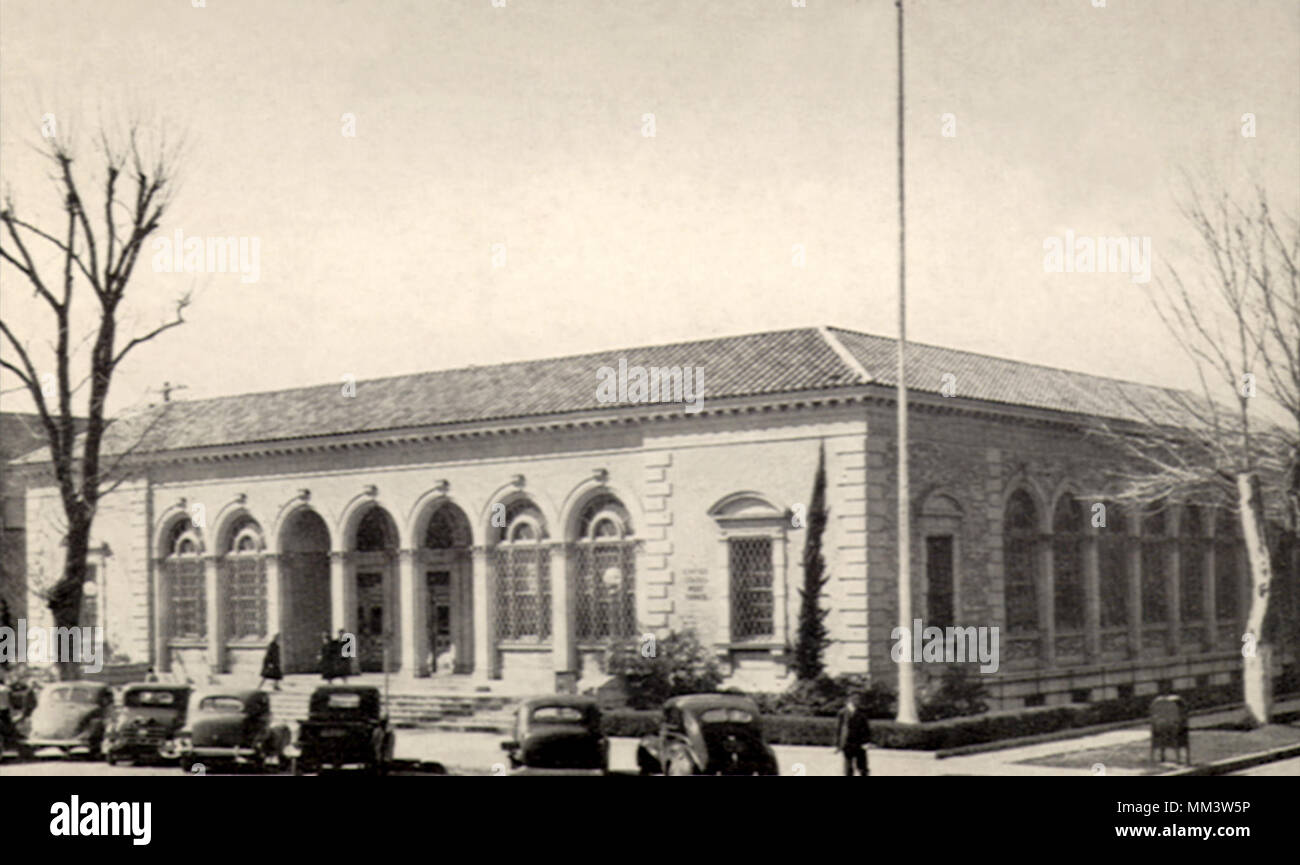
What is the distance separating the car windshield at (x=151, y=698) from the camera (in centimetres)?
2725

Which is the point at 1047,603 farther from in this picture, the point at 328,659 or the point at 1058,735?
the point at 328,659

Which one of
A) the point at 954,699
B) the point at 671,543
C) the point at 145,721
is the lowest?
the point at 954,699

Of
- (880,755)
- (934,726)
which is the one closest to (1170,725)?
(934,726)

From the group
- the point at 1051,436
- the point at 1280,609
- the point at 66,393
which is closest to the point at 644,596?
the point at 1051,436

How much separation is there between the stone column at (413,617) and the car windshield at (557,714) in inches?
583

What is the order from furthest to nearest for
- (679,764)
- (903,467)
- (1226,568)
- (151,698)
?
(1226,568) → (151,698) → (903,467) → (679,764)

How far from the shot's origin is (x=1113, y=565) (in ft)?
127

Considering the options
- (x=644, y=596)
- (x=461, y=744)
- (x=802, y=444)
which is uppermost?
(x=802, y=444)

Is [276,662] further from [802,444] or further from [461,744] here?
[802,444]

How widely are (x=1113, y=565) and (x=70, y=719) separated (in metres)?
23.6

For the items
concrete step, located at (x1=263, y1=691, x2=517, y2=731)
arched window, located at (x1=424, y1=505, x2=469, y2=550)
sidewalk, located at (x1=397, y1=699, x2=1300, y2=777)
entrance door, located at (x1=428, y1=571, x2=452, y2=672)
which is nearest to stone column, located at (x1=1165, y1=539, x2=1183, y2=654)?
sidewalk, located at (x1=397, y1=699, x2=1300, y2=777)
